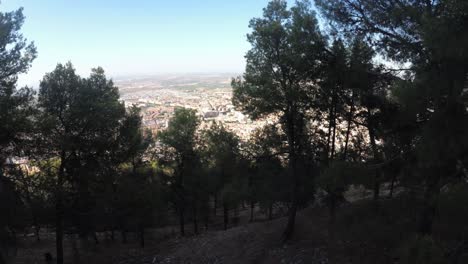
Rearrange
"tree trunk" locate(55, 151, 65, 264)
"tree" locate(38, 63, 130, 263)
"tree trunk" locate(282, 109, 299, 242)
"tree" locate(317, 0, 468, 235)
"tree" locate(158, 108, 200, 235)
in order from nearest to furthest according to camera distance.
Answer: "tree" locate(317, 0, 468, 235) → "tree trunk" locate(282, 109, 299, 242) → "tree trunk" locate(55, 151, 65, 264) → "tree" locate(38, 63, 130, 263) → "tree" locate(158, 108, 200, 235)

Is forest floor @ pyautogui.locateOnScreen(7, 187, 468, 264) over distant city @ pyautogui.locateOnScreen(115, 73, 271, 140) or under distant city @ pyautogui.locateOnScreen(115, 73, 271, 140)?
under

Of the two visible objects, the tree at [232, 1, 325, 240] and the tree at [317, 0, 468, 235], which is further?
the tree at [232, 1, 325, 240]

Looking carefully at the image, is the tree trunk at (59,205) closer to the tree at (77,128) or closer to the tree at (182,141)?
the tree at (77,128)

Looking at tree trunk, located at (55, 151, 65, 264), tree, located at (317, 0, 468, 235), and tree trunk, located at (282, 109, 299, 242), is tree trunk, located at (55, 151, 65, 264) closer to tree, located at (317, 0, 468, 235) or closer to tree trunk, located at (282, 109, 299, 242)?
tree trunk, located at (282, 109, 299, 242)

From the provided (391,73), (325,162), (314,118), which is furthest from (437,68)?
(325,162)

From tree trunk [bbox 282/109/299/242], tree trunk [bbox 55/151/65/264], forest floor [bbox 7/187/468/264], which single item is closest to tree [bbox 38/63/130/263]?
tree trunk [bbox 55/151/65/264]

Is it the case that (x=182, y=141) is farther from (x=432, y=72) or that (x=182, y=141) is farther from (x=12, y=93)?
(x=432, y=72)
